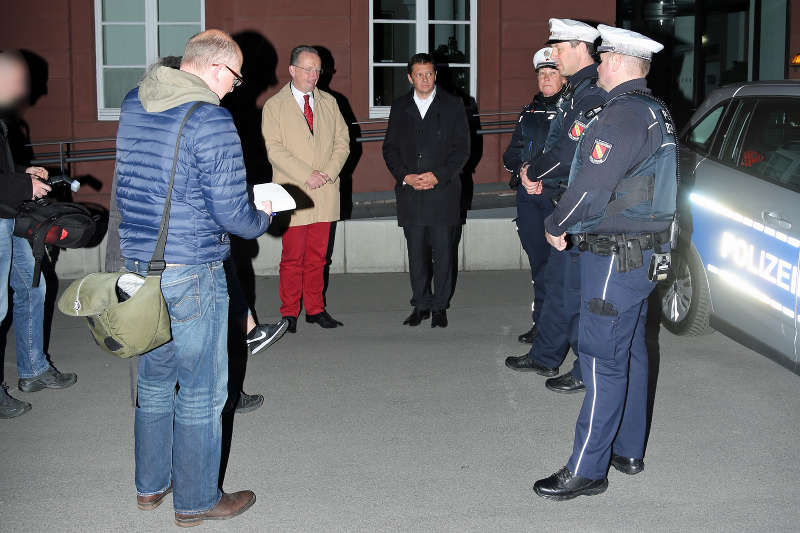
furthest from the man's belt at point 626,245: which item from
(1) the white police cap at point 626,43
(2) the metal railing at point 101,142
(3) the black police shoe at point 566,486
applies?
(2) the metal railing at point 101,142

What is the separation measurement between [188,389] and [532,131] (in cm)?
340

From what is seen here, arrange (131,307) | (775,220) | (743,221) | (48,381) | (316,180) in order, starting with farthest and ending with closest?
(316,180) → (48,381) → (743,221) → (775,220) → (131,307)

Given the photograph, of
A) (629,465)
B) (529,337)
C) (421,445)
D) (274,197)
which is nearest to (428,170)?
(529,337)

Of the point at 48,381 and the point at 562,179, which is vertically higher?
the point at 562,179

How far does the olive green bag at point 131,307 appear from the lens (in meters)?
Answer: 3.78

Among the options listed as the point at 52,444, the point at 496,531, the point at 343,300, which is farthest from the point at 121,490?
the point at 343,300

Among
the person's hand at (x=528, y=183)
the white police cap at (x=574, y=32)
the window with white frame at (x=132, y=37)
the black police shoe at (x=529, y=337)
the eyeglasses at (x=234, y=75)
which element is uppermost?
the window with white frame at (x=132, y=37)

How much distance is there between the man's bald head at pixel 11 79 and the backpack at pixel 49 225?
0.61 m

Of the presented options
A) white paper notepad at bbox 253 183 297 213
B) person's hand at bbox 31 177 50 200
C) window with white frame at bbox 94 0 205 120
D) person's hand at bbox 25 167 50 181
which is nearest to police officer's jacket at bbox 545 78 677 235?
white paper notepad at bbox 253 183 297 213

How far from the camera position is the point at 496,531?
4.10 metres

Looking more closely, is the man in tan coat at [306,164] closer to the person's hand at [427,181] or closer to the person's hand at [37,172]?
the person's hand at [427,181]

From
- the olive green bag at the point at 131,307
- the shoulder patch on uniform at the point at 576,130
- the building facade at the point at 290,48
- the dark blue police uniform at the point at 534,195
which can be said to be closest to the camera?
the olive green bag at the point at 131,307

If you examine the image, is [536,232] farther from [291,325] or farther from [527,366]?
[291,325]

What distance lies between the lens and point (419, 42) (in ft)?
38.4
